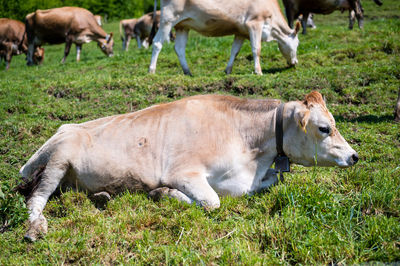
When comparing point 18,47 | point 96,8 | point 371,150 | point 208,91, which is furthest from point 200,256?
point 96,8

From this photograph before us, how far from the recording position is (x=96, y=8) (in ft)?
182

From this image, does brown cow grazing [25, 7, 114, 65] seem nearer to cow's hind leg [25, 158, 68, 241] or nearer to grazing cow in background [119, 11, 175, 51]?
grazing cow in background [119, 11, 175, 51]

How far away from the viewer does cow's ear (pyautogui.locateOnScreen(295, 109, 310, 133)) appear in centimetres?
419

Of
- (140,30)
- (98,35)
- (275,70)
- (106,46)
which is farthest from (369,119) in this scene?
(140,30)

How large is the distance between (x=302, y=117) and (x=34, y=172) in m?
2.91

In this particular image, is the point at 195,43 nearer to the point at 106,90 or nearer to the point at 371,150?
the point at 106,90

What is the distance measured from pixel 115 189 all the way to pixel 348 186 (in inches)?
95.0

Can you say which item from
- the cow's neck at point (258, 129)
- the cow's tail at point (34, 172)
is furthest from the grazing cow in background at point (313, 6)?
the cow's tail at point (34, 172)

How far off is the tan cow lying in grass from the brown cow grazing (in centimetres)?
1384

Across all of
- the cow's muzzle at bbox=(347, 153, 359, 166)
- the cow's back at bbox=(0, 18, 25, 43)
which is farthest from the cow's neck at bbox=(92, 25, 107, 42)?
the cow's muzzle at bbox=(347, 153, 359, 166)

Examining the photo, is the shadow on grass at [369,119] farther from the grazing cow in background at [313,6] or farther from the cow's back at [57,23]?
the cow's back at [57,23]

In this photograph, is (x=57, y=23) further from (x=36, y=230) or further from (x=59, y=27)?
(x=36, y=230)

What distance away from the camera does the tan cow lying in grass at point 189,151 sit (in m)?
4.36

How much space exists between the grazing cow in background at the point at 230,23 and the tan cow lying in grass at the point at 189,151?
523 centimetres
